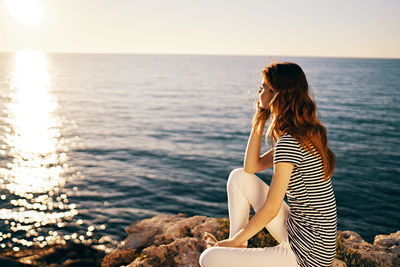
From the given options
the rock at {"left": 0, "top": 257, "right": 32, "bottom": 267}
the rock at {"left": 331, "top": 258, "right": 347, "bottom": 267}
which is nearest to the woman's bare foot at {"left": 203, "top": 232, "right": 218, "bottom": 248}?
the rock at {"left": 331, "top": 258, "right": 347, "bottom": 267}

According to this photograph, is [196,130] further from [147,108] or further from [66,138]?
[147,108]

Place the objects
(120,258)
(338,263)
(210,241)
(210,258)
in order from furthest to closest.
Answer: (120,258), (338,263), (210,241), (210,258)

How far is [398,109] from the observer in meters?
42.1

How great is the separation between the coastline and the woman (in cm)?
250

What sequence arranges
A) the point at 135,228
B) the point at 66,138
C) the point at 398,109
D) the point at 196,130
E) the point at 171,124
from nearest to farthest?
the point at 135,228 → the point at 66,138 → the point at 196,130 → the point at 171,124 → the point at 398,109

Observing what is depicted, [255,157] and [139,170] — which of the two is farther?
[139,170]

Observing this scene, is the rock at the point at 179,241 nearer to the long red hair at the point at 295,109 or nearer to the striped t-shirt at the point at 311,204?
the striped t-shirt at the point at 311,204

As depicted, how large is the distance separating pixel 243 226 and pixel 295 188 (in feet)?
3.26

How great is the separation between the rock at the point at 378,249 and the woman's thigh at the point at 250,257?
3.46 m

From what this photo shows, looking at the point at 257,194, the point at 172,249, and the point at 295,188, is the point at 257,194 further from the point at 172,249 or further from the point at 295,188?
the point at 172,249

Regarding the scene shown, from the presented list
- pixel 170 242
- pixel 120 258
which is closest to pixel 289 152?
pixel 170 242

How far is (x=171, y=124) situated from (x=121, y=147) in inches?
372

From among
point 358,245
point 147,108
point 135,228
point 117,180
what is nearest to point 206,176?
point 117,180

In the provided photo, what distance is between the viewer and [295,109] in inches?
135
